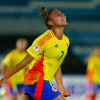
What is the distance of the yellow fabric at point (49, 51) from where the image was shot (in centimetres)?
381

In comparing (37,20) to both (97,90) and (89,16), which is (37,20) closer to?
(89,16)

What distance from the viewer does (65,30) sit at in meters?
19.0

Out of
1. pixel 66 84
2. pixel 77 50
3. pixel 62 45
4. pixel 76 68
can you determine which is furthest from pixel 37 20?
pixel 62 45

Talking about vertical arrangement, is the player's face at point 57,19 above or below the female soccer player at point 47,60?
above

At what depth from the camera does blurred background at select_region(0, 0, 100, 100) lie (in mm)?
17375

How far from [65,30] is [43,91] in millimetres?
15243

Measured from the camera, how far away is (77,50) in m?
18.7

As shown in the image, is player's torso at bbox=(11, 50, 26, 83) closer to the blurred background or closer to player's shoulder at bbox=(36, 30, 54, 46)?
player's shoulder at bbox=(36, 30, 54, 46)

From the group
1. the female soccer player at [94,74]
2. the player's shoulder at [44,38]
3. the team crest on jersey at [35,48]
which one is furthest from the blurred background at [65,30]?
the team crest on jersey at [35,48]

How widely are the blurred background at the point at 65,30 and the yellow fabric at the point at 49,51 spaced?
12.6 metres

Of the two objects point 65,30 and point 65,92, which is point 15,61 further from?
point 65,30

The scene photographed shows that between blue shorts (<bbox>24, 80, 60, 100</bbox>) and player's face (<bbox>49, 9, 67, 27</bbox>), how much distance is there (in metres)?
0.69

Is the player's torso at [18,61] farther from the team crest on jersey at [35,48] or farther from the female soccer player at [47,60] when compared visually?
the team crest on jersey at [35,48]

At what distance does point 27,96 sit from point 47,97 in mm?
260
